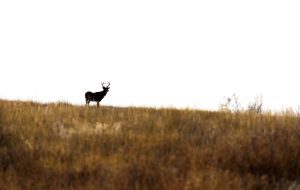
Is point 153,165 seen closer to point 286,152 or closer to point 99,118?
point 286,152

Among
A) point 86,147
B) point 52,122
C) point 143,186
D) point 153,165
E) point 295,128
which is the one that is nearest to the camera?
point 143,186

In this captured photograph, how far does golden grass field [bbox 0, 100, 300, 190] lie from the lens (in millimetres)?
8062

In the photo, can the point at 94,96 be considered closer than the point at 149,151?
No

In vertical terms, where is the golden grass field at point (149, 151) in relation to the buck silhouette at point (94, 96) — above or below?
below

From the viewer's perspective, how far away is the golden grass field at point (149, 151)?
26.5 feet

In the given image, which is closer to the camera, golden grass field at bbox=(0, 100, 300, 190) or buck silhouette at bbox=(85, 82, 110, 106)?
golden grass field at bbox=(0, 100, 300, 190)

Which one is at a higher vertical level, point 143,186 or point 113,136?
point 113,136

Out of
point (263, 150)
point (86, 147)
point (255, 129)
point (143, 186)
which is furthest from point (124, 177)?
point (255, 129)

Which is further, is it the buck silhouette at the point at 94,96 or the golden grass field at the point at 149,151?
the buck silhouette at the point at 94,96

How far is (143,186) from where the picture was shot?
781cm

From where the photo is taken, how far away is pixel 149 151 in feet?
29.9

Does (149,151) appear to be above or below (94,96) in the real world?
below

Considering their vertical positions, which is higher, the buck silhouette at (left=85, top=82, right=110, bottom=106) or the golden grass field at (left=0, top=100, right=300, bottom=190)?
the buck silhouette at (left=85, top=82, right=110, bottom=106)

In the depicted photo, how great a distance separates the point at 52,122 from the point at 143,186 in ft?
12.5
